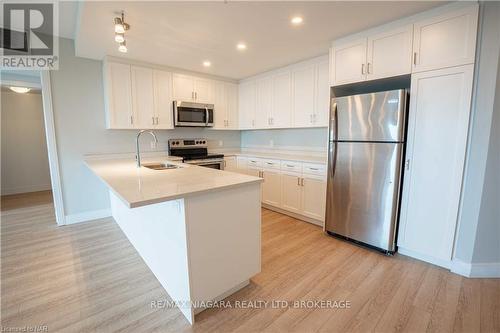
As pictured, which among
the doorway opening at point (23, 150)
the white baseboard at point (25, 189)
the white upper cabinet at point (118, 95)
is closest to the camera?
the white upper cabinet at point (118, 95)

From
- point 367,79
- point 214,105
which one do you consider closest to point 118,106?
point 214,105

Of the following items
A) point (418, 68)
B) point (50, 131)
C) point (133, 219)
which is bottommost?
point (133, 219)

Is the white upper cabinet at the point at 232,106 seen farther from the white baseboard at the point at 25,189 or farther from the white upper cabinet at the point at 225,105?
the white baseboard at the point at 25,189

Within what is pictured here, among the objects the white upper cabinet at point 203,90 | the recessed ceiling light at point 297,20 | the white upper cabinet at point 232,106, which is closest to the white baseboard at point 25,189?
the white upper cabinet at point 203,90

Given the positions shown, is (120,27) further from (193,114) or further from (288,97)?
(288,97)

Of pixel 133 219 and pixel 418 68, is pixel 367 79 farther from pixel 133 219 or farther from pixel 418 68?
pixel 133 219

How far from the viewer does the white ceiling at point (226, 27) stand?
6.59ft

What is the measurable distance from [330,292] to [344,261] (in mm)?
557

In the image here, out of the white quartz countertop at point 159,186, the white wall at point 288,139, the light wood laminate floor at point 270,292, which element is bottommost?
the light wood laminate floor at point 270,292

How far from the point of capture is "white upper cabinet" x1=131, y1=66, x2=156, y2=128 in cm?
344

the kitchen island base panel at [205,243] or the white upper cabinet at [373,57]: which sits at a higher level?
the white upper cabinet at [373,57]

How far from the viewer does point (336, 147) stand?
272 cm

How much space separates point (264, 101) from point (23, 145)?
5478 mm

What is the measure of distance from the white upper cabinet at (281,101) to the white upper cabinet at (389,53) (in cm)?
144
